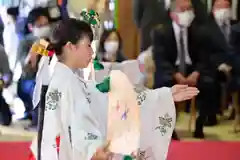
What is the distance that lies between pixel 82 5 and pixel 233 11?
79 centimetres

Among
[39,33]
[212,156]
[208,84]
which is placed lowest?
[212,156]

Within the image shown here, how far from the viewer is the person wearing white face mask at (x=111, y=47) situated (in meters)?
2.25

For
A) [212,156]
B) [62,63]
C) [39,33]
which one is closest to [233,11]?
[212,156]

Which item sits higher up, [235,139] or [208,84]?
[208,84]

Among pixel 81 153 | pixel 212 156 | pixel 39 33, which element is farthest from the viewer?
pixel 39 33

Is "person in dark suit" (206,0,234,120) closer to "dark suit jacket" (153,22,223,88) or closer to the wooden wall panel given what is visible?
"dark suit jacket" (153,22,223,88)

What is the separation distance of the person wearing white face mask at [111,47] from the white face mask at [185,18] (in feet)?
1.09

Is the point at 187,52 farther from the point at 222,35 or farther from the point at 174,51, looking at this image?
the point at 222,35

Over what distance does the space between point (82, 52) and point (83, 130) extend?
0.73ft

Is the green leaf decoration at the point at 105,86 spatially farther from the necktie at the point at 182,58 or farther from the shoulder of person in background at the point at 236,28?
the shoulder of person in background at the point at 236,28

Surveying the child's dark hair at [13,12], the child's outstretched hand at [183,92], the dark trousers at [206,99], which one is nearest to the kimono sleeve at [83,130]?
the child's outstretched hand at [183,92]

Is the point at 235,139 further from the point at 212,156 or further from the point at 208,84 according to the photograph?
the point at 208,84

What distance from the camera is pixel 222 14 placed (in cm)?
223

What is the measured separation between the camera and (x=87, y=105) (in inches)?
45.9
